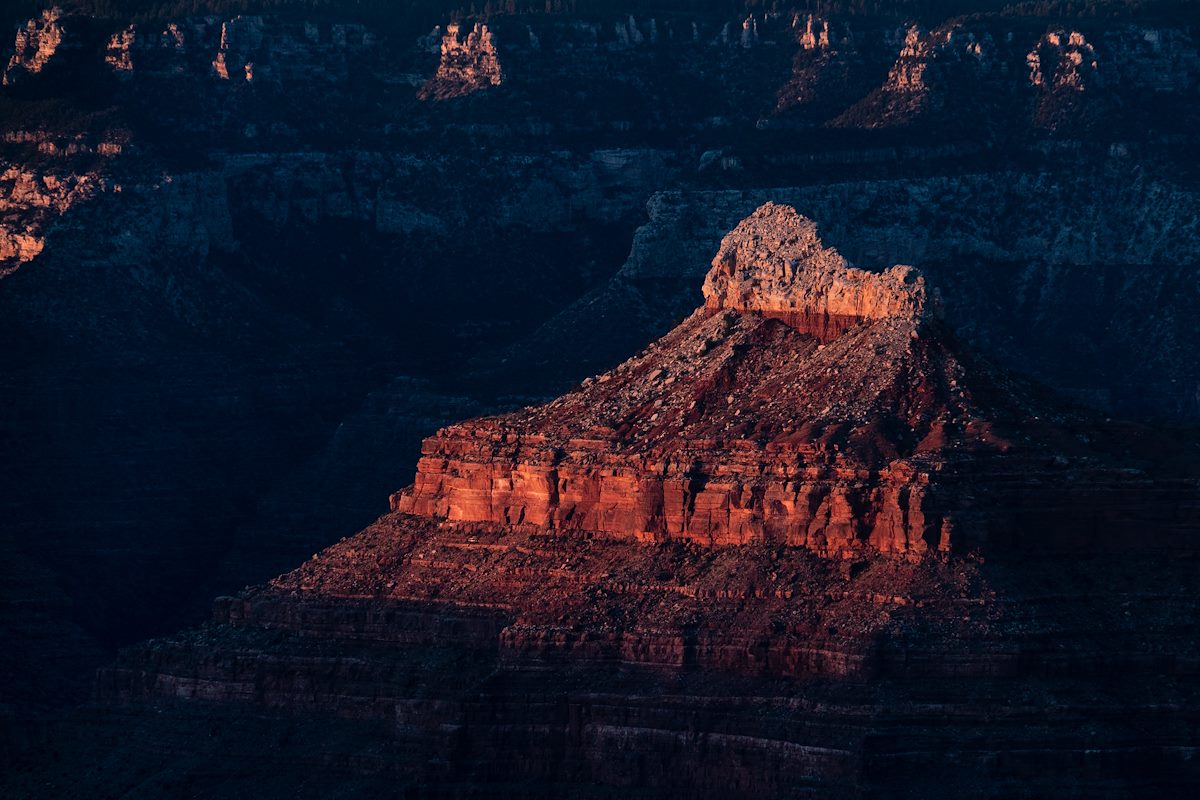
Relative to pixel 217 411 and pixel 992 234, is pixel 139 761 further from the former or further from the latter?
pixel 992 234

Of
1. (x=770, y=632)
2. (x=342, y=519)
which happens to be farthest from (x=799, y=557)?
(x=342, y=519)

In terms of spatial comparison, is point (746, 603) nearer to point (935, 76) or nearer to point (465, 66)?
point (935, 76)

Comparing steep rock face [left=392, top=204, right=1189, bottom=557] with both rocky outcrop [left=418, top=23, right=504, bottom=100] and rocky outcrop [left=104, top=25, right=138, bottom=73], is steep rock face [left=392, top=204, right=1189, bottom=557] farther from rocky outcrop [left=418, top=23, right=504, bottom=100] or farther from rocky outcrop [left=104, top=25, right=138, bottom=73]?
rocky outcrop [left=418, top=23, right=504, bottom=100]

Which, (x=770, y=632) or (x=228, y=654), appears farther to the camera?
(x=228, y=654)

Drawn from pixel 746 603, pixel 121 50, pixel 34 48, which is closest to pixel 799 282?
pixel 746 603

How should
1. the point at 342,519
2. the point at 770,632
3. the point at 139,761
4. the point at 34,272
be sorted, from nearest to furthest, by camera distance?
the point at 770,632, the point at 139,761, the point at 342,519, the point at 34,272

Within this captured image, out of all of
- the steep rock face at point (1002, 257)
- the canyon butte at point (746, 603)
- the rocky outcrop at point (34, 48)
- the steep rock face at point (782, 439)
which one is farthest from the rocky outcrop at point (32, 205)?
the canyon butte at point (746, 603)
